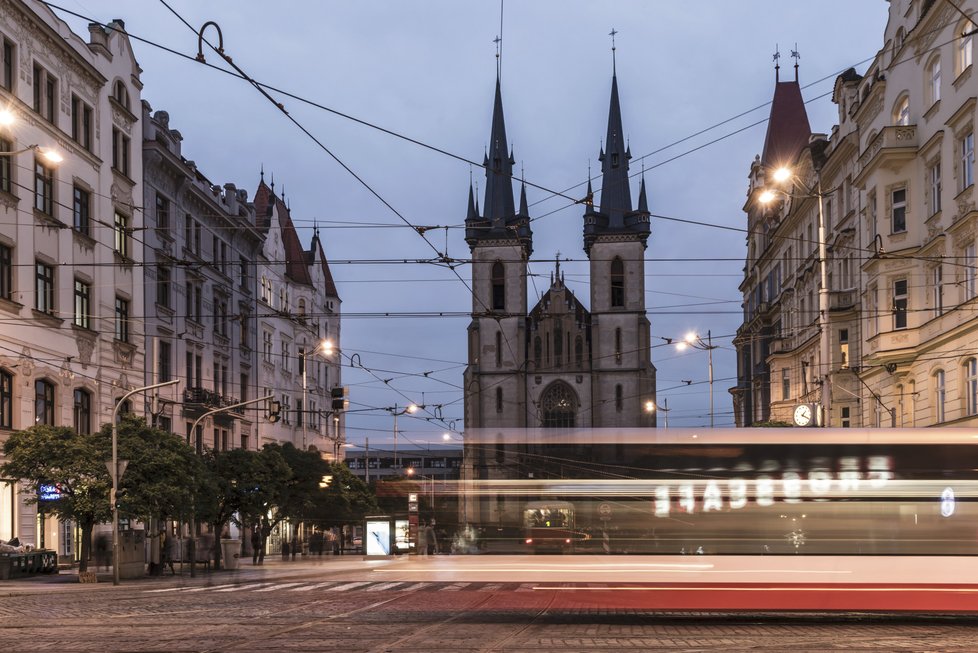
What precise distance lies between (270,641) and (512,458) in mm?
3664

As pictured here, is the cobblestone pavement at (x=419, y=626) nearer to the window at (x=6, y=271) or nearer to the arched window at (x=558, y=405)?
the window at (x=6, y=271)

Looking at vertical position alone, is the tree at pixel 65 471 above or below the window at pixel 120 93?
below

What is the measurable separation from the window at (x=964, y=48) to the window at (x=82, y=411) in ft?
93.6

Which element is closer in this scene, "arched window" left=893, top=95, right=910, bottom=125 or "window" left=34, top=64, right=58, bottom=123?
"window" left=34, top=64, right=58, bottom=123

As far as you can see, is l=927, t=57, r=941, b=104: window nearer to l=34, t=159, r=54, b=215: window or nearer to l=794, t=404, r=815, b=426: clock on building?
l=794, t=404, r=815, b=426: clock on building

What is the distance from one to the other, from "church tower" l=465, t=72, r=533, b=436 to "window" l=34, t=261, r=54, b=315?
66467 millimetres

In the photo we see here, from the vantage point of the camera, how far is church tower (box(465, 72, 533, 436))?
4040 inches

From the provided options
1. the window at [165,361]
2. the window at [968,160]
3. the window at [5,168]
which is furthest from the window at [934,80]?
the window at [165,361]

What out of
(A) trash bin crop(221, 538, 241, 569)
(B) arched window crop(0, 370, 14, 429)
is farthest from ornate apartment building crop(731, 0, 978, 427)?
(B) arched window crop(0, 370, 14, 429)

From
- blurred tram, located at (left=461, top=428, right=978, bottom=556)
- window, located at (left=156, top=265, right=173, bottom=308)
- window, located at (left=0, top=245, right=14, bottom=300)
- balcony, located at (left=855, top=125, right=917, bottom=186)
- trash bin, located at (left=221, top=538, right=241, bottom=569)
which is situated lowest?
trash bin, located at (left=221, top=538, right=241, bottom=569)

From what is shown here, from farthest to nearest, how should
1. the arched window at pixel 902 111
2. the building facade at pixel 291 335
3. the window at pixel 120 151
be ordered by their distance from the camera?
the building facade at pixel 291 335 → the window at pixel 120 151 → the arched window at pixel 902 111

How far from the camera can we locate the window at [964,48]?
30.2m

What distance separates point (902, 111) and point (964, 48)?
649cm

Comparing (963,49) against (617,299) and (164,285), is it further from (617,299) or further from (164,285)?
(617,299)
